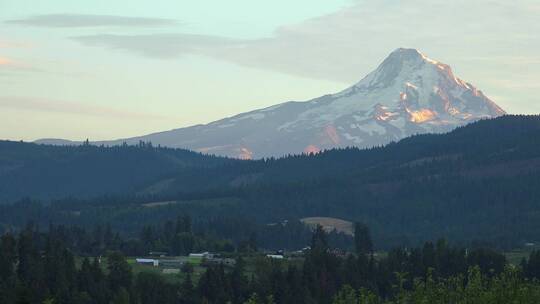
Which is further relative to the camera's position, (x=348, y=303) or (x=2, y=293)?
(x=2, y=293)

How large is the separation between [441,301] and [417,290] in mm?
2666

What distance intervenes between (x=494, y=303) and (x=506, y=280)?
92.5 ft

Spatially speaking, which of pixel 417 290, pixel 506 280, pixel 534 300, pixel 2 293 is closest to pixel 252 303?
pixel 417 290

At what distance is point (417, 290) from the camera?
160 meters

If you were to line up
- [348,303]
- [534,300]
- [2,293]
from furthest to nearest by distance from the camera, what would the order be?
[2,293] → [348,303] → [534,300]

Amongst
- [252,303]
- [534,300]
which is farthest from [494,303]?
[252,303]

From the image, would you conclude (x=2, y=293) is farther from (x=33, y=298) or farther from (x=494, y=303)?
(x=494, y=303)

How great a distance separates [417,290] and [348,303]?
24.4 metres

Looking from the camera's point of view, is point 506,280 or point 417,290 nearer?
point 417,290

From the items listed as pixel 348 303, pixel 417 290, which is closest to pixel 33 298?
pixel 348 303

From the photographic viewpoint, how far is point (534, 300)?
511ft

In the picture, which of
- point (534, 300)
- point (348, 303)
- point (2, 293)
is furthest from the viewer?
point (2, 293)

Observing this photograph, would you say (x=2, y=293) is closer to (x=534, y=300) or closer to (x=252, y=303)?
(x=252, y=303)

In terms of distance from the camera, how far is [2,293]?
199 metres
